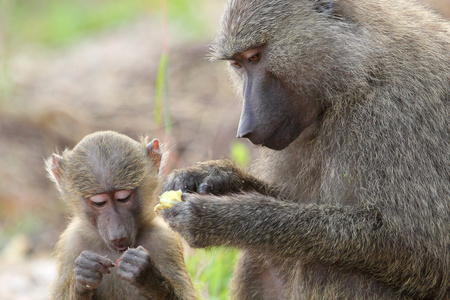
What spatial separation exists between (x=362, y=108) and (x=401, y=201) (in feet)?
1.47

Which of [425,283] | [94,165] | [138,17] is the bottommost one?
[138,17]

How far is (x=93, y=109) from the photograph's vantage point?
7504mm

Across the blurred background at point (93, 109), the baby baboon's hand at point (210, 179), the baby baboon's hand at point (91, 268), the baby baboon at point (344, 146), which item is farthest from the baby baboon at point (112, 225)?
the blurred background at point (93, 109)

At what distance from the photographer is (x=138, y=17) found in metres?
11.1

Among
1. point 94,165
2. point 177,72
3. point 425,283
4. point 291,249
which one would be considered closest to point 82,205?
point 94,165

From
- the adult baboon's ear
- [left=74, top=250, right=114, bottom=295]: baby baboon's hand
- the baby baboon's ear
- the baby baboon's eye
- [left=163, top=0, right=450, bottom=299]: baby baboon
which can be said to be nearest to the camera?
[left=163, top=0, right=450, bottom=299]: baby baboon

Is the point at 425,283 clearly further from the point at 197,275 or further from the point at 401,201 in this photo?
the point at 197,275

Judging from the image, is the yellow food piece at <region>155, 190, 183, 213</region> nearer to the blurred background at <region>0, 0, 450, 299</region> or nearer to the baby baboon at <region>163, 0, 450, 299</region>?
the baby baboon at <region>163, 0, 450, 299</region>

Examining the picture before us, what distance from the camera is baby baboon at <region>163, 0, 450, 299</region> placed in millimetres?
2896

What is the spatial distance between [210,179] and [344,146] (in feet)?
2.45

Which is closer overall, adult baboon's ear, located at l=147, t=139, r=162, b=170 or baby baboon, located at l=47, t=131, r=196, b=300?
baby baboon, located at l=47, t=131, r=196, b=300

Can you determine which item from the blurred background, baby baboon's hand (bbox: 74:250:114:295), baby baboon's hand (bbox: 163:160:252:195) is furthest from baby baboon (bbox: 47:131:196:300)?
the blurred background

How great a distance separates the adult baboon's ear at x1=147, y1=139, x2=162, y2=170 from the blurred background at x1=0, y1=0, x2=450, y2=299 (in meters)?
0.59

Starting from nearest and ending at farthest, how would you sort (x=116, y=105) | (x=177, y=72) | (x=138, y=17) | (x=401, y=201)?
(x=401, y=201) → (x=116, y=105) → (x=177, y=72) → (x=138, y=17)
